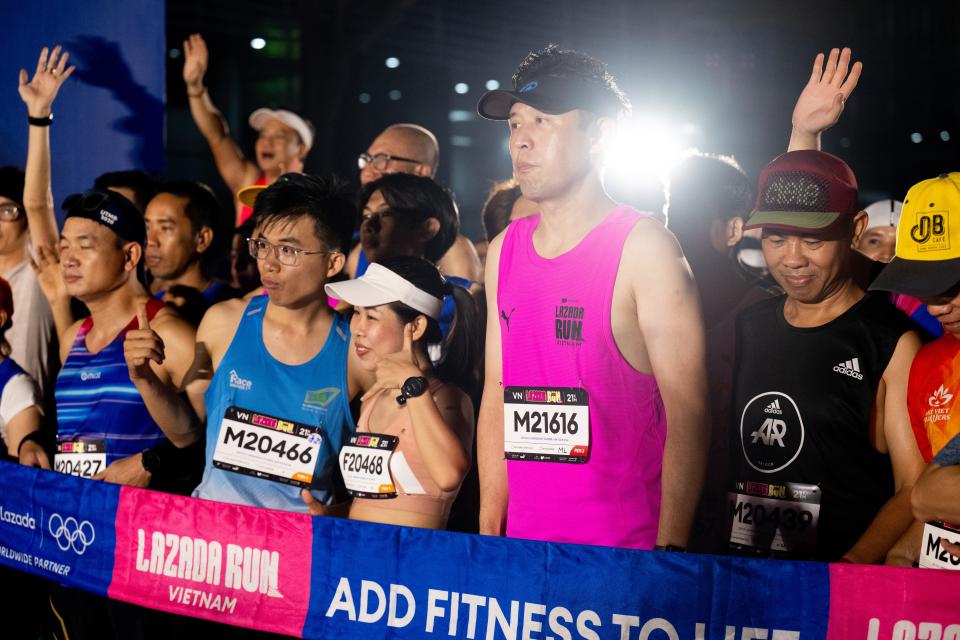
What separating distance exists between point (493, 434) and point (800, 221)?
3.59 ft

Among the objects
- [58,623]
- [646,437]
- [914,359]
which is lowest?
[58,623]

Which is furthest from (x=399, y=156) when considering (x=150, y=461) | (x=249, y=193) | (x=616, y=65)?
(x=616, y=65)

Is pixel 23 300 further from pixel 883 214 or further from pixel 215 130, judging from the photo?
pixel 883 214

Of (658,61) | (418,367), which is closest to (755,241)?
(418,367)

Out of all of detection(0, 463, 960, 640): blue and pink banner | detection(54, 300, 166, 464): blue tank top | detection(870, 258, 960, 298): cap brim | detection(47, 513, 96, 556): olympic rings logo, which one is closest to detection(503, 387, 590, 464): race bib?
detection(0, 463, 960, 640): blue and pink banner

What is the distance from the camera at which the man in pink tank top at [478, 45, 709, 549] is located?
2709mm

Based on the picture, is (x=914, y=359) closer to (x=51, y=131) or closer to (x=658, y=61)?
(x=51, y=131)

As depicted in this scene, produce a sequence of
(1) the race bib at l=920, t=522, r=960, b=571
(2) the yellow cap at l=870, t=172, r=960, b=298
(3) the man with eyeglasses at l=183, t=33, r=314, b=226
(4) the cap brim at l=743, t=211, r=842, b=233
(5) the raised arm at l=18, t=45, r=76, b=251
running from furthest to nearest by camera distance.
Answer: (3) the man with eyeglasses at l=183, t=33, r=314, b=226 < (5) the raised arm at l=18, t=45, r=76, b=251 < (4) the cap brim at l=743, t=211, r=842, b=233 < (2) the yellow cap at l=870, t=172, r=960, b=298 < (1) the race bib at l=920, t=522, r=960, b=571

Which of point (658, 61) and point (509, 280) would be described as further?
point (658, 61)

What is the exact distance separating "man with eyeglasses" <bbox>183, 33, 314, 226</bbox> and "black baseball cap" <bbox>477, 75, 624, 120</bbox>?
360cm

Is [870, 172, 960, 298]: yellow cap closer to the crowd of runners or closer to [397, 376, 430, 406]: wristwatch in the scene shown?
the crowd of runners

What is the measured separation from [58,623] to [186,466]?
732 mm

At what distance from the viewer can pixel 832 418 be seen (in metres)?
2.88

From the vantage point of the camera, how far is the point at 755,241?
717 cm
